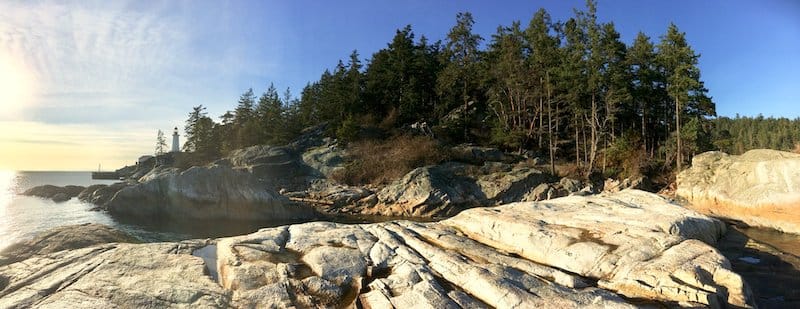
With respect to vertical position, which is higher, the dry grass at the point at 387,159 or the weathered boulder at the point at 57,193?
the dry grass at the point at 387,159

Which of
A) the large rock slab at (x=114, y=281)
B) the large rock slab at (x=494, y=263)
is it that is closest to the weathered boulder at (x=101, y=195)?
the large rock slab at (x=114, y=281)

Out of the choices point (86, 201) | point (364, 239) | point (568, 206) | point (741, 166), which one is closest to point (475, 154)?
point (741, 166)

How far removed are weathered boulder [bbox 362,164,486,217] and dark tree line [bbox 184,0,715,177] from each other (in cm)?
1298

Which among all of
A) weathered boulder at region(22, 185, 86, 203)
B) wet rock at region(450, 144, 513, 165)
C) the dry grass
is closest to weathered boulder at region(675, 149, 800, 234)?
wet rock at region(450, 144, 513, 165)

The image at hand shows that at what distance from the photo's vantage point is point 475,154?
51.9 metres

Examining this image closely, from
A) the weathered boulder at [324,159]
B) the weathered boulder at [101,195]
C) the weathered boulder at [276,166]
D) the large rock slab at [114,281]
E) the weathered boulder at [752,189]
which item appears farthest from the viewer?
the weathered boulder at [324,159]

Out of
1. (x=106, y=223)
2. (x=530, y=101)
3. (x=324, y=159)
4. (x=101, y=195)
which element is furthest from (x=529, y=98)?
(x=101, y=195)

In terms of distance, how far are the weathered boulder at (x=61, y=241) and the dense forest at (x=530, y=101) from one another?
147 feet

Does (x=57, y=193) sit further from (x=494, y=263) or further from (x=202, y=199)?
(x=494, y=263)

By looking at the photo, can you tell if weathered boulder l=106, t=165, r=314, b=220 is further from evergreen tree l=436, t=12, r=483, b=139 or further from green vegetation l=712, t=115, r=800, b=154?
green vegetation l=712, t=115, r=800, b=154

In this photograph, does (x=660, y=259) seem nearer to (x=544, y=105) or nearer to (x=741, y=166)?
(x=741, y=166)

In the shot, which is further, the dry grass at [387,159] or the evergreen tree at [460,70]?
the evergreen tree at [460,70]

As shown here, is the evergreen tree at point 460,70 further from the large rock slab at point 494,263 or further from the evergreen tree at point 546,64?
the large rock slab at point 494,263

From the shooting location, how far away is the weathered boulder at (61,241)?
1078cm
